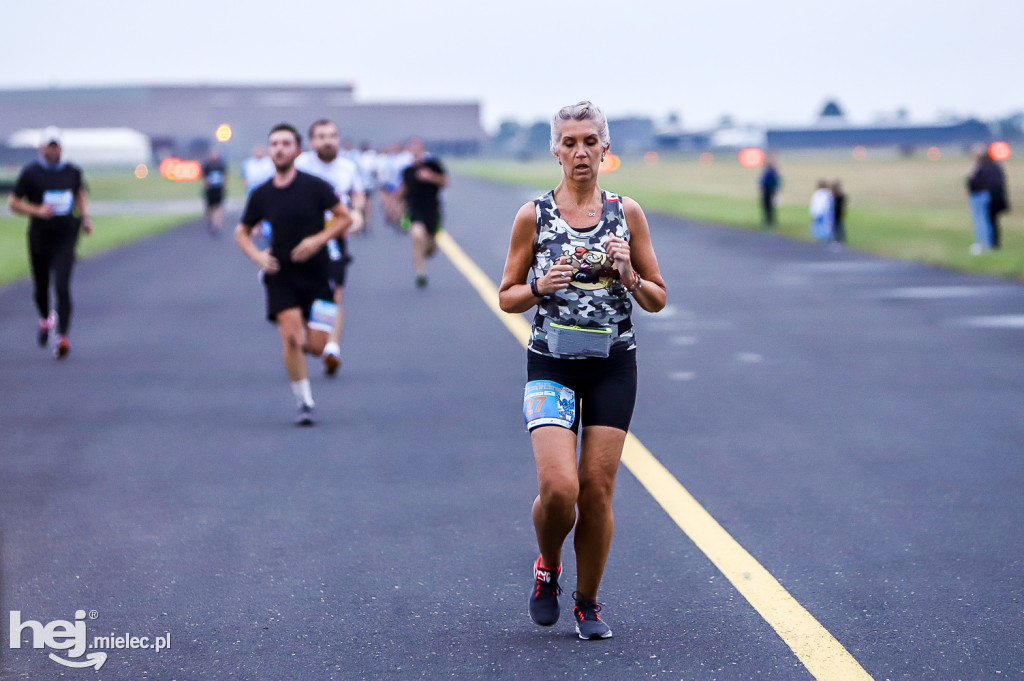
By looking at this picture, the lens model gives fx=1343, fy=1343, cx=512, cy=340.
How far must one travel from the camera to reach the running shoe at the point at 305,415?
880 cm

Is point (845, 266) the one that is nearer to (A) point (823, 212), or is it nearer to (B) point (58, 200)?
(A) point (823, 212)

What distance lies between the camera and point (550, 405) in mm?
4617

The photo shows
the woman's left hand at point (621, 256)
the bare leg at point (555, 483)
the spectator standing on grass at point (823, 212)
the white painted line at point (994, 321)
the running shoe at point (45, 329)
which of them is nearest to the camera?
the woman's left hand at point (621, 256)

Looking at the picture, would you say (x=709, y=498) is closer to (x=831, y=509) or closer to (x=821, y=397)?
(x=831, y=509)

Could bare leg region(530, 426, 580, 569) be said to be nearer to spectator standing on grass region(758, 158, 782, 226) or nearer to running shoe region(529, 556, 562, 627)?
running shoe region(529, 556, 562, 627)

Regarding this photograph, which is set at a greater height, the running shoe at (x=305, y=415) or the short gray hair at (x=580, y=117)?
the short gray hair at (x=580, y=117)

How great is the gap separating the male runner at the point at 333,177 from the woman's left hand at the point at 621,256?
6.18 metres

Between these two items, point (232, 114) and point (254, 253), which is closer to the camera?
point (254, 253)

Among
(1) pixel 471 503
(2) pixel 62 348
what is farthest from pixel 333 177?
(1) pixel 471 503

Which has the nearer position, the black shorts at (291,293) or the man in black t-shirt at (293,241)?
the man in black t-shirt at (293,241)

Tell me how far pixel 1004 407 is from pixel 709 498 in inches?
134

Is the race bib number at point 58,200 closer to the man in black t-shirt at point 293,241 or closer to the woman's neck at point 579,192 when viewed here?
the man in black t-shirt at point 293,241

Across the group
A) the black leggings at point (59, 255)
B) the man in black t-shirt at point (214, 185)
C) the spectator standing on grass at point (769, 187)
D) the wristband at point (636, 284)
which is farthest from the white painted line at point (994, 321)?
the man in black t-shirt at point (214, 185)

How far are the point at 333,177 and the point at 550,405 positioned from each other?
268 inches
